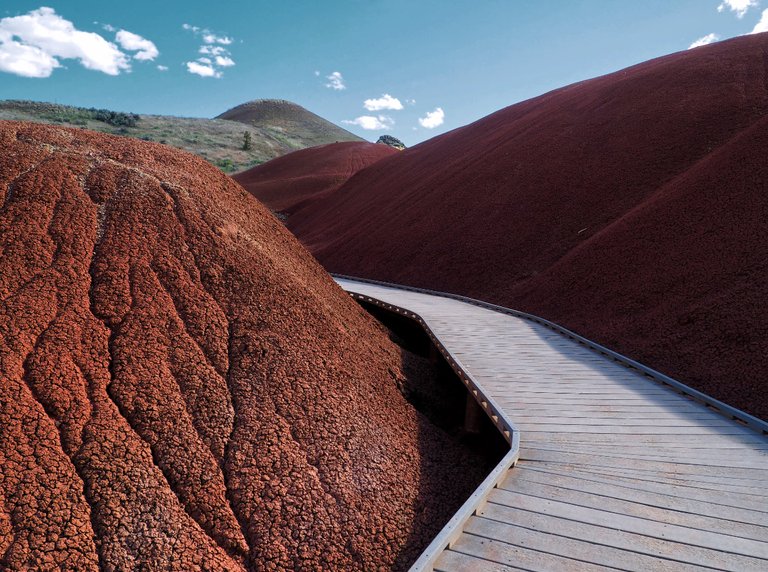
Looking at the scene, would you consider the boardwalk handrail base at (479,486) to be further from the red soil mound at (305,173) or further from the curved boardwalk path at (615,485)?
the red soil mound at (305,173)

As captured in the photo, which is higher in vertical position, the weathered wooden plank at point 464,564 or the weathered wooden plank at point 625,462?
the weathered wooden plank at point 625,462

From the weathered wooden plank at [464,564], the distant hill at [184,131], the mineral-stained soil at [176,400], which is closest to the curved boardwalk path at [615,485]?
the weathered wooden plank at [464,564]

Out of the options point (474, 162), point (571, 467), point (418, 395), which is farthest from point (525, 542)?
point (474, 162)

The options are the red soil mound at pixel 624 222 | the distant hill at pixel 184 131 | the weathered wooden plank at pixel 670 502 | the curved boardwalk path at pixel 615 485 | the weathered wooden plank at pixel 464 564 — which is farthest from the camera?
the distant hill at pixel 184 131

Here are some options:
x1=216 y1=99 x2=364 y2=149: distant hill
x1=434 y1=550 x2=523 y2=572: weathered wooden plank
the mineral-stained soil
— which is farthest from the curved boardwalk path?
x1=216 y1=99 x2=364 y2=149: distant hill

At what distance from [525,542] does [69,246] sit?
5.23 metres

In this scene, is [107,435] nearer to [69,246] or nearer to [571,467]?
[69,246]

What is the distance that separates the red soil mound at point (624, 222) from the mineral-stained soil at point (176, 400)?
456cm

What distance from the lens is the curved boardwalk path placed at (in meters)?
3.02

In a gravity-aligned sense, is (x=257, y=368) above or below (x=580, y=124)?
below

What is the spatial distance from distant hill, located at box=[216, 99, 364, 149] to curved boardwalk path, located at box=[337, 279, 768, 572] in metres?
79.4

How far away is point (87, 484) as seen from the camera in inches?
147

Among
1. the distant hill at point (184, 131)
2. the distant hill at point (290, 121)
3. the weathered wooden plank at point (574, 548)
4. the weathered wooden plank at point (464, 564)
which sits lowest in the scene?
the weathered wooden plank at point (464, 564)

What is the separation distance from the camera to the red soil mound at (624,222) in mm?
7953
